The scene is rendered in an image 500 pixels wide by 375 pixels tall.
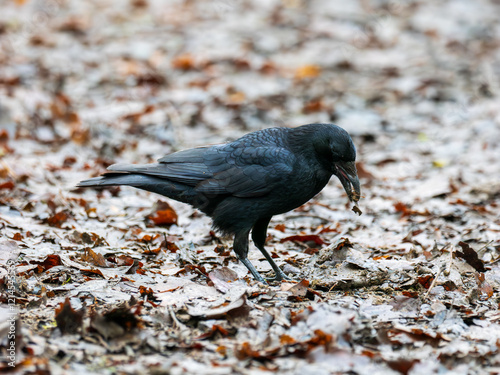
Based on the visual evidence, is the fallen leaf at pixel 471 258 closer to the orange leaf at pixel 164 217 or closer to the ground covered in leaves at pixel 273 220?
the ground covered in leaves at pixel 273 220

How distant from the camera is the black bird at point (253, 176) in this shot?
4.73m

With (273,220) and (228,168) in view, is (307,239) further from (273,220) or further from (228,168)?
(228,168)

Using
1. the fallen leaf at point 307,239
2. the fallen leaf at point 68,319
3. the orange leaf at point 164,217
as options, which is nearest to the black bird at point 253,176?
the fallen leaf at point 307,239

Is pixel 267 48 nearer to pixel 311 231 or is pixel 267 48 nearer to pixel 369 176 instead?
pixel 369 176

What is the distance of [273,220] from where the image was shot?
6324 mm

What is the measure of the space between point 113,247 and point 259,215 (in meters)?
1.28

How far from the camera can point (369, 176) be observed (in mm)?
7332

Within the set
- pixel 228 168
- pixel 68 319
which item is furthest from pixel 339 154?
pixel 68 319

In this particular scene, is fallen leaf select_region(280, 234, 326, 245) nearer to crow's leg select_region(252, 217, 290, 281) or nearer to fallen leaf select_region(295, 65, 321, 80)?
crow's leg select_region(252, 217, 290, 281)

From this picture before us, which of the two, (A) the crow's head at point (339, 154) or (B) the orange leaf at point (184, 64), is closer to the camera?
(A) the crow's head at point (339, 154)

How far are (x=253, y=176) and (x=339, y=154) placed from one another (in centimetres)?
69

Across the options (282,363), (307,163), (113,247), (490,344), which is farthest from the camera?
(113,247)

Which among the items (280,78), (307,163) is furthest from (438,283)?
(280,78)

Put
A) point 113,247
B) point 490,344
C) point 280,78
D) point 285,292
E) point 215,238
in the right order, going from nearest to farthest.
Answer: point 490,344 < point 285,292 < point 113,247 < point 215,238 < point 280,78
